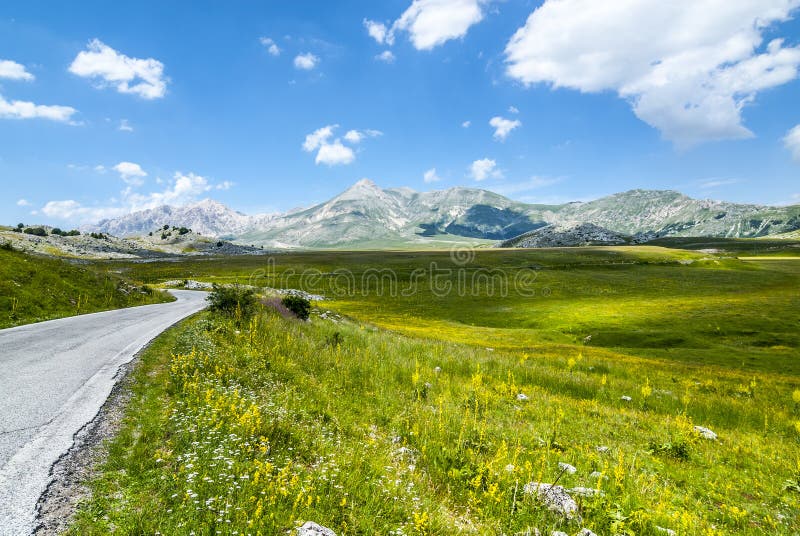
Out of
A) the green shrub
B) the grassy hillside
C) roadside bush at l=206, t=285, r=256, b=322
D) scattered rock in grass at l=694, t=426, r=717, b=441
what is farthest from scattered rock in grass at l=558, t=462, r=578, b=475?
the green shrub

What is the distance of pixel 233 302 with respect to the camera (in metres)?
19.9

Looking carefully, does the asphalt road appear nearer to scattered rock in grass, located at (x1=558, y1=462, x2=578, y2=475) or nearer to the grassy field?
the grassy field

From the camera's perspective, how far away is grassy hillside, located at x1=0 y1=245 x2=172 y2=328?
21.3 meters

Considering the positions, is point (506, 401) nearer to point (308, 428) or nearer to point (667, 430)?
point (667, 430)

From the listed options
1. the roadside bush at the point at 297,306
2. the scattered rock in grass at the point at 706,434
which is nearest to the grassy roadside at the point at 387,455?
the scattered rock in grass at the point at 706,434

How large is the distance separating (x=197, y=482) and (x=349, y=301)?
67536 millimetres

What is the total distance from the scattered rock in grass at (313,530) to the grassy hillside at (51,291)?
23183 millimetres

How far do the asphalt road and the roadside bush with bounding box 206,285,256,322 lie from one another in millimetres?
3129

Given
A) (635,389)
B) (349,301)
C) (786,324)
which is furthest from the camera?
(349,301)

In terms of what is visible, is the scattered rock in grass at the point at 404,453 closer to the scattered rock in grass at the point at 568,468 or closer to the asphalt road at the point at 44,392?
the scattered rock in grass at the point at 568,468

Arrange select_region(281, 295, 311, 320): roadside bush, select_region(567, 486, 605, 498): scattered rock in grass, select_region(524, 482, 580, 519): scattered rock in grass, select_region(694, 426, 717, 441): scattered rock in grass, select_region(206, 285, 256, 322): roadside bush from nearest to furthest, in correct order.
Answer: select_region(524, 482, 580, 519): scattered rock in grass → select_region(567, 486, 605, 498): scattered rock in grass → select_region(694, 426, 717, 441): scattered rock in grass → select_region(206, 285, 256, 322): roadside bush → select_region(281, 295, 311, 320): roadside bush

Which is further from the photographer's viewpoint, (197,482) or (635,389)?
(635,389)

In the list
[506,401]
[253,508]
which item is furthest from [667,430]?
[253,508]

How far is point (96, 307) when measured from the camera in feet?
91.9
